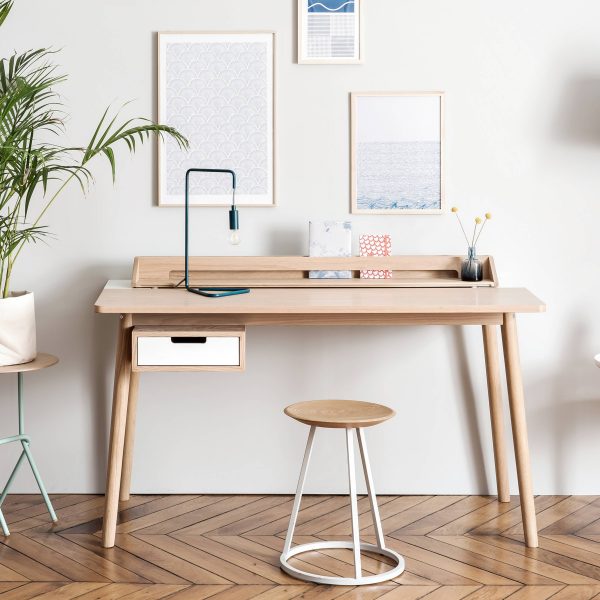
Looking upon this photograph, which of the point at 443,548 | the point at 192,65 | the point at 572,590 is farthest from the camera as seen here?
the point at 192,65

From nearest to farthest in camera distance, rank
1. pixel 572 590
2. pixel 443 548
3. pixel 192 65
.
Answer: pixel 572 590 < pixel 443 548 < pixel 192 65

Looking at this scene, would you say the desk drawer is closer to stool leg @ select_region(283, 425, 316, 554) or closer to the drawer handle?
the drawer handle

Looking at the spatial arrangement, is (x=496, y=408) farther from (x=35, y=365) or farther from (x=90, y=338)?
(x=35, y=365)

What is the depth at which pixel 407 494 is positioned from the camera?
3.97 m

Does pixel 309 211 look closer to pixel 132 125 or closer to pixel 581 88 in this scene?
pixel 132 125

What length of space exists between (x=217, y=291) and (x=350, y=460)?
89 cm

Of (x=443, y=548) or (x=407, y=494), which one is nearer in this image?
(x=443, y=548)

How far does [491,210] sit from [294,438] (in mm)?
1196

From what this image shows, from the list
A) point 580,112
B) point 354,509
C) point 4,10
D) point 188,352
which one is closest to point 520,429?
point 354,509

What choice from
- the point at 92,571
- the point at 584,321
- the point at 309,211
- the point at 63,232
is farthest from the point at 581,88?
the point at 92,571

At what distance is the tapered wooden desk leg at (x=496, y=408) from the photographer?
3752mm

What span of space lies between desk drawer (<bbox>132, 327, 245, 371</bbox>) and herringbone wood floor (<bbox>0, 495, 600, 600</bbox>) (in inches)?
25.1

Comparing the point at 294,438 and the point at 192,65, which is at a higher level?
the point at 192,65

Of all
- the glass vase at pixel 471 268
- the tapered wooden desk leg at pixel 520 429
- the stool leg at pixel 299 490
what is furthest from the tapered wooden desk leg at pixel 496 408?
the stool leg at pixel 299 490
